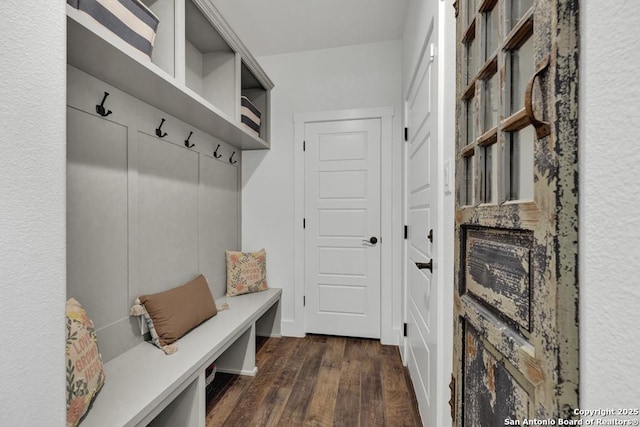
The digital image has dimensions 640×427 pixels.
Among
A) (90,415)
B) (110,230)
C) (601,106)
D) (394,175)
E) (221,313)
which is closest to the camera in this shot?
(601,106)

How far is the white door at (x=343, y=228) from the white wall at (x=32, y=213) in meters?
2.22

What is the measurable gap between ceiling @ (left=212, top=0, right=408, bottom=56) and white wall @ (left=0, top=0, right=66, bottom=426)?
1947 millimetres

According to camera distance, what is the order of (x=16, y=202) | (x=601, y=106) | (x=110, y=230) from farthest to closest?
(x=110, y=230), (x=16, y=202), (x=601, y=106)

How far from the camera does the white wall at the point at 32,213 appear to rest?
24.7 inches

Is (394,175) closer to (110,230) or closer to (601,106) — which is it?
(110,230)

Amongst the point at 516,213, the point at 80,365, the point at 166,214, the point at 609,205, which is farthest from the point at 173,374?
the point at 609,205

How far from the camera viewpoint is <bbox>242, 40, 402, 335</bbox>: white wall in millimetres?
2807

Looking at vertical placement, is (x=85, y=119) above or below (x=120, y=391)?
above

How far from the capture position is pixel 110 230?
1499 mm

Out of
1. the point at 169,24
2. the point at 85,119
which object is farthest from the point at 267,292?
the point at 169,24

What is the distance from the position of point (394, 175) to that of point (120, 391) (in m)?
2.39

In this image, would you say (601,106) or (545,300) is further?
(545,300)

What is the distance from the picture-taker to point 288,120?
2953mm

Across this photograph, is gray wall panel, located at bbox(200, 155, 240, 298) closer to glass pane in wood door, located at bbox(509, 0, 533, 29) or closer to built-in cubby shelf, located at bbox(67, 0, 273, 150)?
built-in cubby shelf, located at bbox(67, 0, 273, 150)
